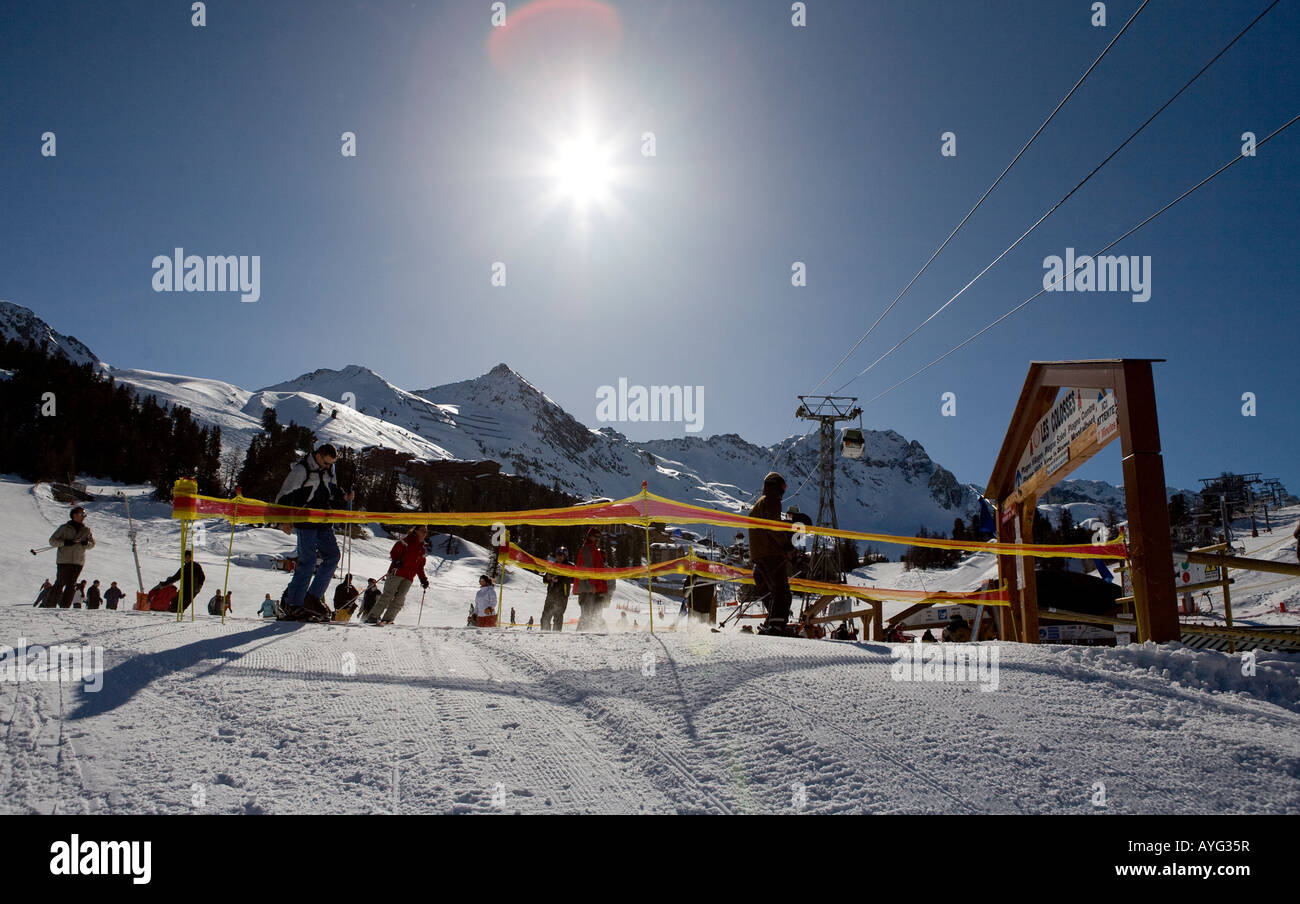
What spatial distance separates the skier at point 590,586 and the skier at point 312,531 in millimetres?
3938

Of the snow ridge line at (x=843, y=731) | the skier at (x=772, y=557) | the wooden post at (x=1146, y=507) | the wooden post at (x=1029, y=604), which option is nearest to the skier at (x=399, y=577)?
the skier at (x=772, y=557)

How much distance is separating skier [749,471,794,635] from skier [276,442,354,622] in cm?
428

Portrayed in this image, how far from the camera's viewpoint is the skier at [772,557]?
21.7 ft

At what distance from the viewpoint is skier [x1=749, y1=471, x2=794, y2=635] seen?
6613 millimetres

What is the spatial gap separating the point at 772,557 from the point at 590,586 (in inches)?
170

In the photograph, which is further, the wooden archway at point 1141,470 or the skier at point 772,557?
the skier at point 772,557

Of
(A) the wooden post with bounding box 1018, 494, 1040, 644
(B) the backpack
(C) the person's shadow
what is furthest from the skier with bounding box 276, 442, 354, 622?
(A) the wooden post with bounding box 1018, 494, 1040, 644

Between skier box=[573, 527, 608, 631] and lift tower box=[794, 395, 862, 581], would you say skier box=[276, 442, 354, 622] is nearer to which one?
skier box=[573, 527, 608, 631]

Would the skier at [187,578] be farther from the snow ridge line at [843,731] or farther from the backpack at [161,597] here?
the snow ridge line at [843,731]

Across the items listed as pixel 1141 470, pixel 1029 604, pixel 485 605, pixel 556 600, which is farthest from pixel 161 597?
pixel 1141 470

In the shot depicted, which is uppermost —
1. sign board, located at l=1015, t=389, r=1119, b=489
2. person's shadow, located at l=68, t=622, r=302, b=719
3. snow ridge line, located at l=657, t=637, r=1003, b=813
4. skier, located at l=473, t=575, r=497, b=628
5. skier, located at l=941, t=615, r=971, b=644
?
sign board, located at l=1015, t=389, r=1119, b=489
